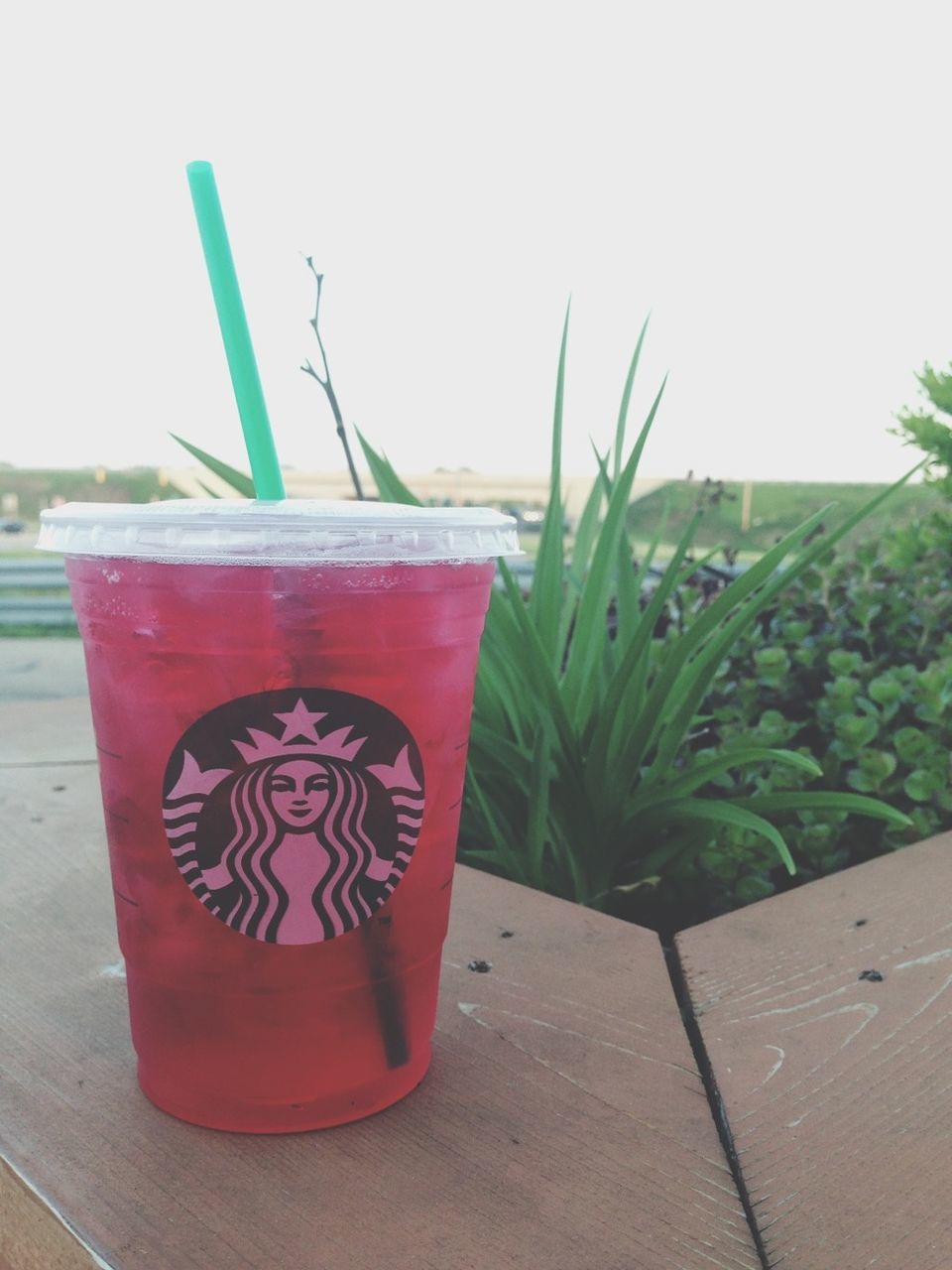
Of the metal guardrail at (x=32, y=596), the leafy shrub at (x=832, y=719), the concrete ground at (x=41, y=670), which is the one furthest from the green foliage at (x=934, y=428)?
the metal guardrail at (x=32, y=596)

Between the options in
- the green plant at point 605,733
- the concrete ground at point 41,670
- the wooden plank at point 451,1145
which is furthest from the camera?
the concrete ground at point 41,670

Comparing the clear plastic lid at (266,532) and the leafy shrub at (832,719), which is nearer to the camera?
the clear plastic lid at (266,532)

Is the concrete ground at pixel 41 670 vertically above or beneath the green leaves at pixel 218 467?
beneath

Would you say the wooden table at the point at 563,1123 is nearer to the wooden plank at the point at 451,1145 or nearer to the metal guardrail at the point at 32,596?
the wooden plank at the point at 451,1145

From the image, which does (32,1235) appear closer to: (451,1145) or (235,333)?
(451,1145)

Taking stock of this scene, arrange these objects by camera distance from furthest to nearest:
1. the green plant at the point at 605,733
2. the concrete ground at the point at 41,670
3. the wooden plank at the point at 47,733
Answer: the concrete ground at the point at 41,670 < the wooden plank at the point at 47,733 < the green plant at the point at 605,733

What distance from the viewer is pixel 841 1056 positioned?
978 millimetres

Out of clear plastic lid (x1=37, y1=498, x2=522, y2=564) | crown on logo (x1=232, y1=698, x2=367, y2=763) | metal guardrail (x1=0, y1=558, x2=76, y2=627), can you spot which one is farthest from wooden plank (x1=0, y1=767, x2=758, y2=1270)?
metal guardrail (x1=0, y1=558, x2=76, y2=627)

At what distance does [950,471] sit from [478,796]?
4.72 ft

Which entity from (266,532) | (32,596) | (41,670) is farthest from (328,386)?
(32,596)

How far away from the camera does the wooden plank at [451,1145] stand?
75 cm

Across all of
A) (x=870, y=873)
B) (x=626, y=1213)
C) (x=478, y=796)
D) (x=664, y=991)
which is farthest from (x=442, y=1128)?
(x=870, y=873)

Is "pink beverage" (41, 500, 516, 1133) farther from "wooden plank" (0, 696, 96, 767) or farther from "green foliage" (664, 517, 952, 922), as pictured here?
"wooden plank" (0, 696, 96, 767)

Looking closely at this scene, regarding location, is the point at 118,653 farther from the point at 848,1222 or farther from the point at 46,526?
the point at 848,1222
